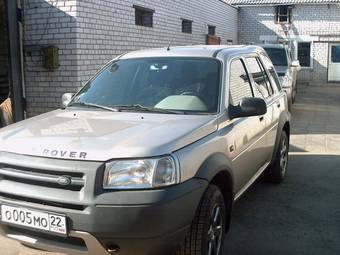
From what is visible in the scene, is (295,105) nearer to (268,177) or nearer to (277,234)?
(268,177)

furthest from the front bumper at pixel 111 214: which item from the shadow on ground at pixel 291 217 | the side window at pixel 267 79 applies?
the side window at pixel 267 79

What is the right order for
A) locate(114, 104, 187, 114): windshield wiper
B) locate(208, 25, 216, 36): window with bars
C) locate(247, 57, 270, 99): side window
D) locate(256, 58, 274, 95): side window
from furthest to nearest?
locate(208, 25, 216, 36): window with bars
locate(256, 58, 274, 95): side window
locate(247, 57, 270, 99): side window
locate(114, 104, 187, 114): windshield wiper

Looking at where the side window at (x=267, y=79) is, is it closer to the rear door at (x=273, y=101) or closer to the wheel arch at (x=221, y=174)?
the rear door at (x=273, y=101)

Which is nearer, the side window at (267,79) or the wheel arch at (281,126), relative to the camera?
the side window at (267,79)

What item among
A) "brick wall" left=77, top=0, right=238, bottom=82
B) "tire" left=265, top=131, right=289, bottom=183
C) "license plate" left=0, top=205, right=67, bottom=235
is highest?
"brick wall" left=77, top=0, right=238, bottom=82

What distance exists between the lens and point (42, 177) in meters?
3.07

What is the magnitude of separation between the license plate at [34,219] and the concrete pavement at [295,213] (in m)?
0.90

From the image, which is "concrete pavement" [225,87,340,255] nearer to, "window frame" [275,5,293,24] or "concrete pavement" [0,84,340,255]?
"concrete pavement" [0,84,340,255]

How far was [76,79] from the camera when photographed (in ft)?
26.4

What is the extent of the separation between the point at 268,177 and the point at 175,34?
7.81 metres

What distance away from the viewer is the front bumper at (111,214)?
289cm

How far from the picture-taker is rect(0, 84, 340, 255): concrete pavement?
4.14 meters

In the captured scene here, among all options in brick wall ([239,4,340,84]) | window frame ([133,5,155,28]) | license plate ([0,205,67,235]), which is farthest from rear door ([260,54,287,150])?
brick wall ([239,4,340,84])

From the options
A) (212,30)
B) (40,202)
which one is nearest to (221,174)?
(40,202)
